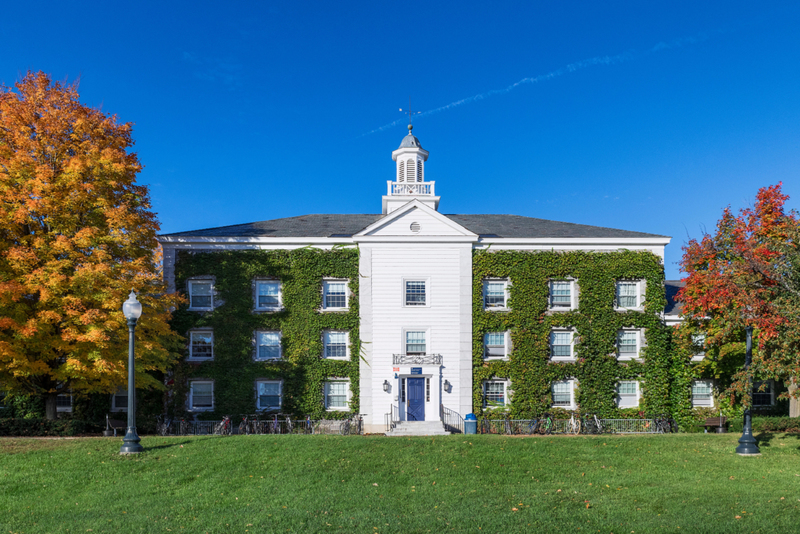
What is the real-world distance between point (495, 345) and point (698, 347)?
9.82 meters

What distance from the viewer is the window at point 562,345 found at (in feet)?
90.6

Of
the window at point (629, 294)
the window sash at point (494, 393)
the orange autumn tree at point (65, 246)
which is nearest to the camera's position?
the orange autumn tree at point (65, 246)

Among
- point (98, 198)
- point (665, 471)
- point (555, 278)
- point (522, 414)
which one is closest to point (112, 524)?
point (98, 198)

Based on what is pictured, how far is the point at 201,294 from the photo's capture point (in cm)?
2766

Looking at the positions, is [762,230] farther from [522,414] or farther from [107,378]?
[107,378]

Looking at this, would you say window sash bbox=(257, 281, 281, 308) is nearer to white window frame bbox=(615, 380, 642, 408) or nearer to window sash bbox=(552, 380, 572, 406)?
window sash bbox=(552, 380, 572, 406)

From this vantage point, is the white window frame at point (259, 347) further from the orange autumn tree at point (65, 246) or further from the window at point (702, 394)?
the window at point (702, 394)

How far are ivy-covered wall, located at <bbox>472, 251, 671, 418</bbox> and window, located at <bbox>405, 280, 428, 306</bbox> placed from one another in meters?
2.62

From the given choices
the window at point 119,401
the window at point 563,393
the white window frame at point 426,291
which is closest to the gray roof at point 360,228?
the white window frame at point 426,291

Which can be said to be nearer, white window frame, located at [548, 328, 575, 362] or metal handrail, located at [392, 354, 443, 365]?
metal handrail, located at [392, 354, 443, 365]

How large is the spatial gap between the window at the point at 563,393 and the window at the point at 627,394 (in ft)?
7.99

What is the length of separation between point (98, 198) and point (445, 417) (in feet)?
59.2

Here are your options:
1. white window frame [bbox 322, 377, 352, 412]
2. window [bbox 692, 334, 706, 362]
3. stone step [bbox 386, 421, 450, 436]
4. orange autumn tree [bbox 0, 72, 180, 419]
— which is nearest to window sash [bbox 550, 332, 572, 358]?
window [bbox 692, 334, 706, 362]

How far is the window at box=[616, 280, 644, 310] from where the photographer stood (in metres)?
28.0
